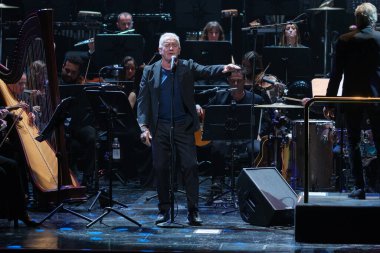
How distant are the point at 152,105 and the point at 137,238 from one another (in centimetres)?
162

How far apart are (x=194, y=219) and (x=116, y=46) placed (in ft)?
13.1

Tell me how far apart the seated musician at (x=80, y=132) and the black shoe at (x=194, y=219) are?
2.79 meters

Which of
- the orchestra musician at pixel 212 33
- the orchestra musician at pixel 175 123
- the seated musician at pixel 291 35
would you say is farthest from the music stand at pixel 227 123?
the seated musician at pixel 291 35

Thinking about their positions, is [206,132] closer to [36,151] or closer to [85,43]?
[36,151]

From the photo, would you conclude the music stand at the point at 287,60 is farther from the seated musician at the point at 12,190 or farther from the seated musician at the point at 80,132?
the seated musician at the point at 12,190

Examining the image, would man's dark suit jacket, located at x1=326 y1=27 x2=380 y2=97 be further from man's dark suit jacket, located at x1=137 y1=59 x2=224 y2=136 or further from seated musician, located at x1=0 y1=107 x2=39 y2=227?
seated musician, located at x1=0 y1=107 x2=39 y2=227

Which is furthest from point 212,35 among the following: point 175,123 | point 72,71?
point 175,123

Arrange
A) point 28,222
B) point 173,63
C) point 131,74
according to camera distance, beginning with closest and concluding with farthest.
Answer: point 173,63 < point 28,222 < point 131,74

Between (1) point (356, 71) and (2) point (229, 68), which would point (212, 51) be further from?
(1) point (356, 71)

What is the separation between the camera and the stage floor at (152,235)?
7.77 meters

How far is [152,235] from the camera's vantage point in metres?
8.57

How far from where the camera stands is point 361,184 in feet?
27.8

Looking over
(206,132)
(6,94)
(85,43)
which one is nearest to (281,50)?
(206,132)

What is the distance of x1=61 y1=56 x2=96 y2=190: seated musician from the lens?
11.8 m
